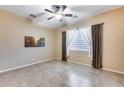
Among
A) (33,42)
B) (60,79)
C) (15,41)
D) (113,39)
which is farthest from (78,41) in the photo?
(15,41)

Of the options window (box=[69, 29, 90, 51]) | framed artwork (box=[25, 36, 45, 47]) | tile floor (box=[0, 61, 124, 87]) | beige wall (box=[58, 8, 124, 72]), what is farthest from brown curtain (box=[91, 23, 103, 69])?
framed artwork (box=[25, 36, 45, 47])

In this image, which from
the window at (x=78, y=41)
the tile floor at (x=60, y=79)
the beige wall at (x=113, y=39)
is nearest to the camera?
the tile floor at (x=60, y=79)

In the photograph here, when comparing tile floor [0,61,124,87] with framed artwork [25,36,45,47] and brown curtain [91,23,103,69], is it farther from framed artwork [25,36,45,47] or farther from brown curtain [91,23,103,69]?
framed artwork [25,36,45,47]

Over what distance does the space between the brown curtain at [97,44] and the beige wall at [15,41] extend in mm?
2880

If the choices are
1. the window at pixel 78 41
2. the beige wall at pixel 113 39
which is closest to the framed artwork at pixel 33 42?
the window at pixel 78 41

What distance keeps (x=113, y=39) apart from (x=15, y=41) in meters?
4.00

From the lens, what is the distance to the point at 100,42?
4176 millimetres

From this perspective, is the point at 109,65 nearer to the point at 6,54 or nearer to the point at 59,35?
the point at 59,35

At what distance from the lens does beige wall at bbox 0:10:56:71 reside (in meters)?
3.82

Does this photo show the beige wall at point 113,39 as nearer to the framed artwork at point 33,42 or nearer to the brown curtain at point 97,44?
the brown curtain at point 97,44

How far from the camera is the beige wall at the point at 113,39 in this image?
3581 millimetres

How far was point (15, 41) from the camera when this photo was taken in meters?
4.22

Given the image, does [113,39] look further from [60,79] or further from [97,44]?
[60,79]
